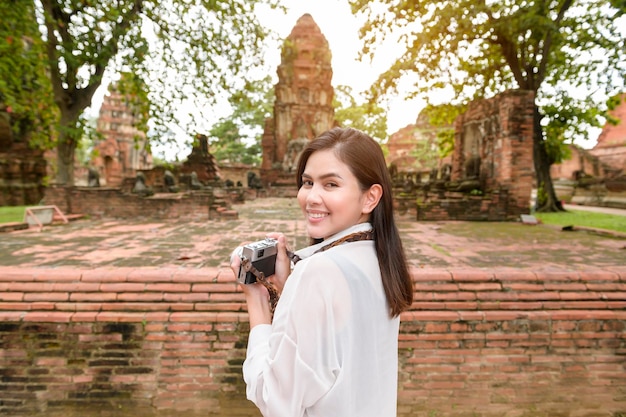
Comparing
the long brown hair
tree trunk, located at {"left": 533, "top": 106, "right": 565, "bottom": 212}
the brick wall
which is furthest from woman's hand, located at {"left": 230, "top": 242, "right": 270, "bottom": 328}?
tree trunk, located at {"left": 533, "top": 106, "right": 565, "bottom": 212}

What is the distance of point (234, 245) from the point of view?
5188mm

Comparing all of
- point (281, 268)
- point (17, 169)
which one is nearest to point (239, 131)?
point (17, 169)

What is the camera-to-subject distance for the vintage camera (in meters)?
1.15

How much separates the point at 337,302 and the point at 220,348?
2.63 m

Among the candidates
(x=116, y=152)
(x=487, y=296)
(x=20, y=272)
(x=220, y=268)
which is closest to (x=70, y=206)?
(x=20, y=272)

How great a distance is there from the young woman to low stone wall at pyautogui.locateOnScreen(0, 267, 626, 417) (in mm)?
2257

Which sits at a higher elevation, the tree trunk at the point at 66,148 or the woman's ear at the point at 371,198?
the tree trunk at the point at 66,148

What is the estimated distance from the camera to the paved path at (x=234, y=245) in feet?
13.4

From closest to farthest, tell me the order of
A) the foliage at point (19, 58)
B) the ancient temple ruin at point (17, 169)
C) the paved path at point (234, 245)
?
1. the paved path at point (234, 245)
2. the foliage at point (19, 58)
3. the ancient temple ruin at point (17, 169)

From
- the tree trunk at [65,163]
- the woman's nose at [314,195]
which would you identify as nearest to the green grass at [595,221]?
the woman's nose at [314,195]

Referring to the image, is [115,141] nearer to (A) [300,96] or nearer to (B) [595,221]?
(A) [300,96]

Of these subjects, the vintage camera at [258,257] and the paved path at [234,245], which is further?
the paved path at [234,245]

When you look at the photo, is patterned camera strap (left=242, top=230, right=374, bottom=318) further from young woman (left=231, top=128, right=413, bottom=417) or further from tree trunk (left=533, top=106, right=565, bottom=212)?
tree trunk (left=533, top=106, right=565, bottom=212)

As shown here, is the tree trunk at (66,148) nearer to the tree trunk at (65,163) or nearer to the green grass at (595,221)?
the tree trunk at (65,163)
